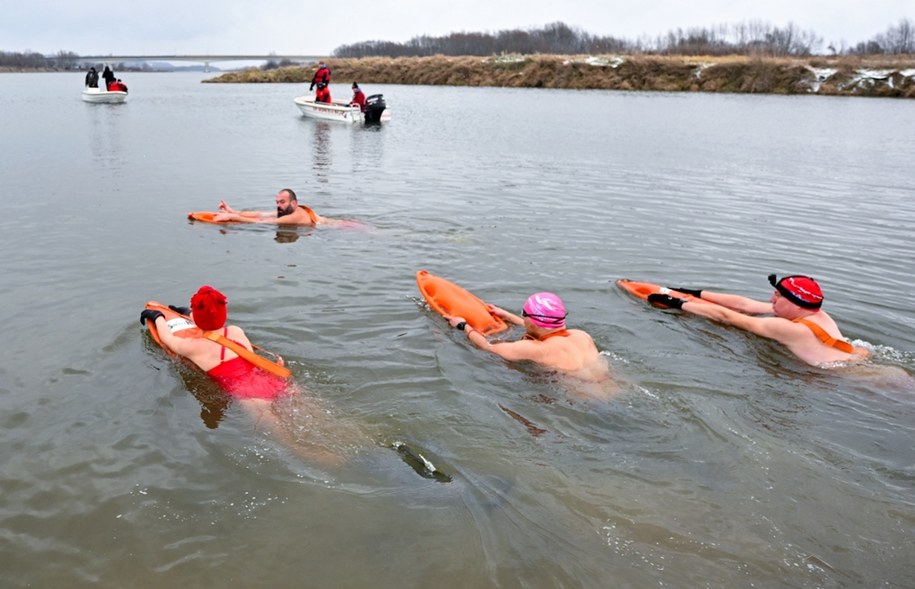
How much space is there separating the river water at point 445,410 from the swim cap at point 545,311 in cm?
55

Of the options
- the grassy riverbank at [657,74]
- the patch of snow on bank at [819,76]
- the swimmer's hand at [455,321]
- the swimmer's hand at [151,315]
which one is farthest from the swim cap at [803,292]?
the patch of snow on bank at [819,76]

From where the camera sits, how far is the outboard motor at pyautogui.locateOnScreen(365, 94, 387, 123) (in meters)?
30.9

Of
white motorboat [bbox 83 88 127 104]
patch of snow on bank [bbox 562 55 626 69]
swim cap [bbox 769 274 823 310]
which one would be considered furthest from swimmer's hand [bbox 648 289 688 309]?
patch of snow on bank [bbox 562 55 626 69]

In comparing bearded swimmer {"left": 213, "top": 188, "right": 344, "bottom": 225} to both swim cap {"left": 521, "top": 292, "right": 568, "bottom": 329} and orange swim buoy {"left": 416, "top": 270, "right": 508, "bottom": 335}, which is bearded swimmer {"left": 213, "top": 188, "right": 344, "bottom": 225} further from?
swim cap {"left": 521, "top": 292, "right": 568, "bottom": 329}

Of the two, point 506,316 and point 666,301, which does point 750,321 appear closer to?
point 666,301

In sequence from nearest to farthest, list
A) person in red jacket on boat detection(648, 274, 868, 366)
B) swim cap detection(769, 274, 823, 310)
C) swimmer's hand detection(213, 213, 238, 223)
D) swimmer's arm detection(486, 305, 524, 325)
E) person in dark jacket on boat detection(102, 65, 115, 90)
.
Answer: person in red jacket on boat detection(648, 274, 868, 366)
swim cap detection(769, 274, 823, 310)
swimmer's arm detection(486, 305, 524, 325)
swimmer's hand detection(213, 213, 238, 223)
person in dark jacket on boat detection(102, 65, 115, 90)

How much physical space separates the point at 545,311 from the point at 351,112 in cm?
2665

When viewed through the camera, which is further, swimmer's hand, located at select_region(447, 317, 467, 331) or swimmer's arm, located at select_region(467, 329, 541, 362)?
swimmer's hand, located at select_region(447, 317, 467, 331)

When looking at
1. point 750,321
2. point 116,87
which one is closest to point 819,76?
point 116,87

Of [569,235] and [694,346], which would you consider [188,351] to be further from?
[569,235]

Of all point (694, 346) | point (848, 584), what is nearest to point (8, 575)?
point (848, 584)

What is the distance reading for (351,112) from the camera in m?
31.5

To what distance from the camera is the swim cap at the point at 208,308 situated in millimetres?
6234

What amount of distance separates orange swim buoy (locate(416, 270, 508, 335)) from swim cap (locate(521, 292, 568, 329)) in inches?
46.5
